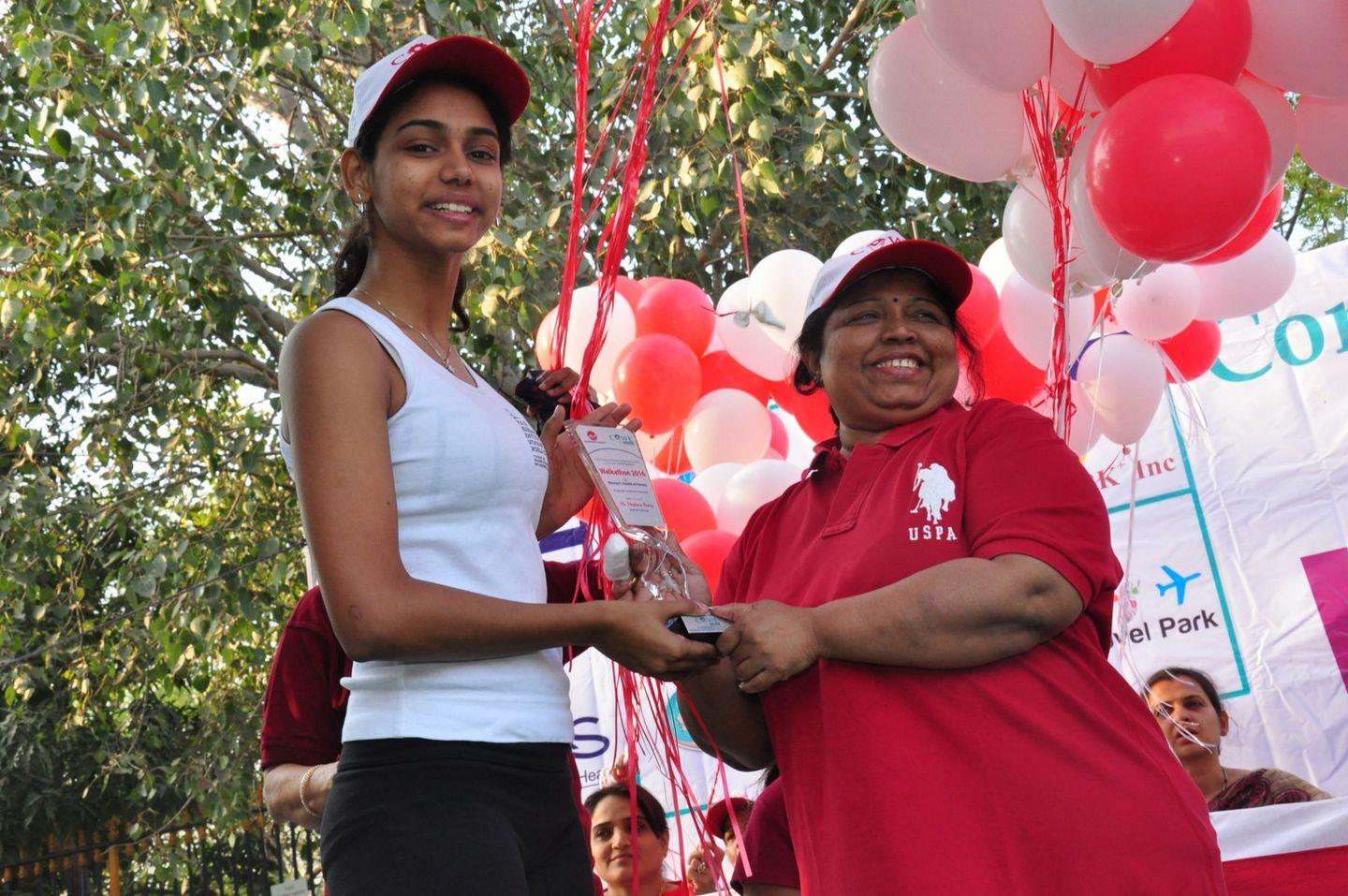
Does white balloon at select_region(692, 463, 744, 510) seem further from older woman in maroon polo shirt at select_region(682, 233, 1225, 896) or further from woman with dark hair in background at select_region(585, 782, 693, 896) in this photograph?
older woman in maroon polo shirt at select_region(682, 233, 1225, 896)

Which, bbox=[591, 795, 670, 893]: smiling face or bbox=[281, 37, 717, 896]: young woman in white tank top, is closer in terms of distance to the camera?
bbox=[281, 37, 717, 896]: young woman in white tank top

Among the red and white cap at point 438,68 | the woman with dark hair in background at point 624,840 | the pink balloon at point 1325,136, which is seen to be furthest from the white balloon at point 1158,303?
the red and white cap at point 438,68

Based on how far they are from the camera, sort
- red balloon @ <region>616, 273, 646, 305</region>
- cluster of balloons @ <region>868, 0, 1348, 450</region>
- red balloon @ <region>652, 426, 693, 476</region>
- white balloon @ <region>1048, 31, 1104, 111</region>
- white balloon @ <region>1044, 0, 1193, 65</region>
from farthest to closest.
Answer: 1. red balloon @ <region>652, 426, 693, 476</region>
2. red balloon @ <region>616, 273, 646, 305</region>
3. white balloon @ <region>1048, 31, 1104, 111</region>
4. cluster of balloons @ <region>868, 0, 1348, 450</region>
5. white balloon @ <region>1044, 0, 1193, 65</region>

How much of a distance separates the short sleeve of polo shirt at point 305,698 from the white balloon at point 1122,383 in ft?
7.02

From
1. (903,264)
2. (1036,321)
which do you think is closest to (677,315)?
(1036,321)

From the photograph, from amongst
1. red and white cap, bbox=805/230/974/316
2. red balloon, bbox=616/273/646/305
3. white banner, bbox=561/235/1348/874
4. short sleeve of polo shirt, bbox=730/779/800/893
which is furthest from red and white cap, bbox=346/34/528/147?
white banner, bbox=561/235/1348/874

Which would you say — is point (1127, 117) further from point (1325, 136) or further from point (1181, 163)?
point (1325, 136)

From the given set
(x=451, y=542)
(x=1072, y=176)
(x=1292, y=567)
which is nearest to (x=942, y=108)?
(x=1072, y=176)

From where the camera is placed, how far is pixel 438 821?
49.0 inches

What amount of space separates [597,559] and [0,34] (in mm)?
5685

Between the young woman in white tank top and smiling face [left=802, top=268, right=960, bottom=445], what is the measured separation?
599 millimetres

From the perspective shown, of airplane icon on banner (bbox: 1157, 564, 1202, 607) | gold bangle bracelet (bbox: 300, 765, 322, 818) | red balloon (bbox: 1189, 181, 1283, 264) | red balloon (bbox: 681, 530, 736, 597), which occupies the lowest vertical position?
gold bangle bracelet (bbox: 300, 765, 322, 818)

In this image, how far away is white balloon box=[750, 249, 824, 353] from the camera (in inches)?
141

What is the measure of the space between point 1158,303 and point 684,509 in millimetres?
1318
